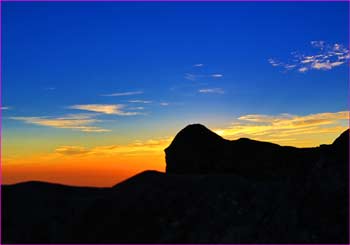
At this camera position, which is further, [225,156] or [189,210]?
[225,156]

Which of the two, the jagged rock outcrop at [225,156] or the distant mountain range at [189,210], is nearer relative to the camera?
the distant mountain range at [189,210]

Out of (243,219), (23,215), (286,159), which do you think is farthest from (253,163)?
(23,215)

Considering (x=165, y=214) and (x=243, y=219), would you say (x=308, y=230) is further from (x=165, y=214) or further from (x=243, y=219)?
(x=165, y=214)

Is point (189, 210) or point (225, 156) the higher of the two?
point (225, 156)

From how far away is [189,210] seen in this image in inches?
989

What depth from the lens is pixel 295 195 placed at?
2492cm

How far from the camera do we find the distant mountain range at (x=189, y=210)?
22.8m

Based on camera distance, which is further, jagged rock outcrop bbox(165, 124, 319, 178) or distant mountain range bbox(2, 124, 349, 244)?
jagged rock outcrop bbox(165, 124, 319, 178)

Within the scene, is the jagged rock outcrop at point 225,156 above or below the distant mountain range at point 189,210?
above

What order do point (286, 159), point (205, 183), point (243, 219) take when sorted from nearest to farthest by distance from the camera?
1. point (243, 219)
2. point (205, 183)
3. point (286, 159)

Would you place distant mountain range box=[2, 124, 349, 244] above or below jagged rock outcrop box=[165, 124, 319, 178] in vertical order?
below

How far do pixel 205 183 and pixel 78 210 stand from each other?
27.5 ft

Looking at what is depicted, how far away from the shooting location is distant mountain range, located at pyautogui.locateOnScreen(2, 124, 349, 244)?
74.8 feet

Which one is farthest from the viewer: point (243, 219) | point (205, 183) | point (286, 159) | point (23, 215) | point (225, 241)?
point (286, 159)
